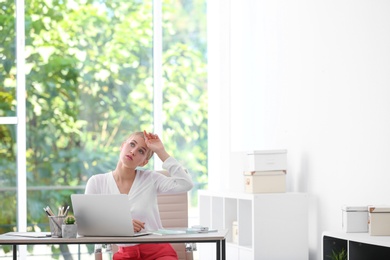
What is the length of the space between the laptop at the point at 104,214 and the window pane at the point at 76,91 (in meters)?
3.37

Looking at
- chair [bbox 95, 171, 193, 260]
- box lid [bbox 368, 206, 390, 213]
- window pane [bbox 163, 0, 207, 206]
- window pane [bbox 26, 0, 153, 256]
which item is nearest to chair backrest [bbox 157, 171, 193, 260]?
chair [bbox 95, 171, 193, 260]

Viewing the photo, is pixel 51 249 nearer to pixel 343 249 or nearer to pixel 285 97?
pixel 285 97

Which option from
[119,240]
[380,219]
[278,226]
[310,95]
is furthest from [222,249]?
[310,95]

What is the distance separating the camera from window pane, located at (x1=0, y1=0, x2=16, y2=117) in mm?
7215

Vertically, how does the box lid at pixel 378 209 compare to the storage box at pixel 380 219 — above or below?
above

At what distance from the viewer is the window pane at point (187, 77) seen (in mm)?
7578

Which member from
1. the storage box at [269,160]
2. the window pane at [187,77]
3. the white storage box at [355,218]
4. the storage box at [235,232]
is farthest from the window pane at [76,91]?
the white storage box at [355,218]

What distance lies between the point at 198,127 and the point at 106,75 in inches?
36.8

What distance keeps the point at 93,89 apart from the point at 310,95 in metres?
2.39

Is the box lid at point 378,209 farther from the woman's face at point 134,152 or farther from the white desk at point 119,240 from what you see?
the woman's face at point 134,152

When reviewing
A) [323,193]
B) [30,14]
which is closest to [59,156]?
[30,14]

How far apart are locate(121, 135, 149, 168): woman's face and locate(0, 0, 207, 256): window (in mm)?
2964

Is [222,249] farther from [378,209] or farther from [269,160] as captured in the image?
[269,160]

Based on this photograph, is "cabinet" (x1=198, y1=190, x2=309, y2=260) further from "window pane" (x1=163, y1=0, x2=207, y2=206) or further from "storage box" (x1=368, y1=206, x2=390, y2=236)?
"window pane" (x1=163, y1=0, x2=207, y2=206)
